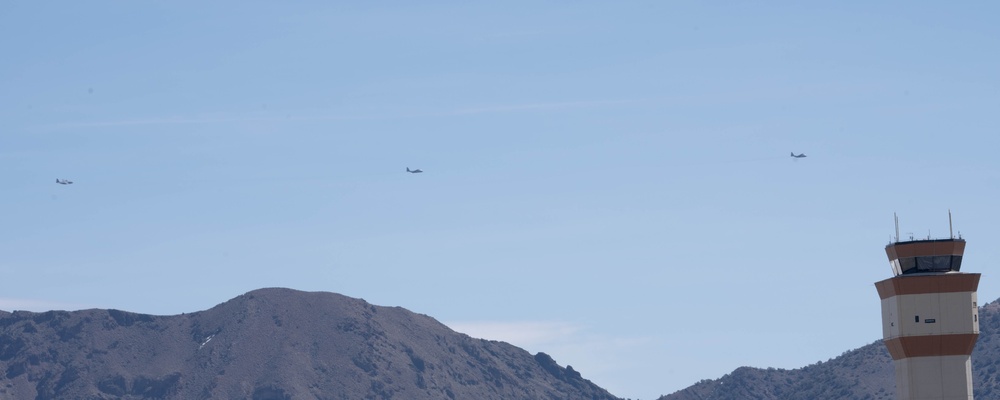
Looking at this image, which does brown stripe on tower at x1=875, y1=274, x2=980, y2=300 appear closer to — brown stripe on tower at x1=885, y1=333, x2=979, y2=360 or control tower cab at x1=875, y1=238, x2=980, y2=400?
control tower cab at x1=875, y1=238, x2=980, y2=400

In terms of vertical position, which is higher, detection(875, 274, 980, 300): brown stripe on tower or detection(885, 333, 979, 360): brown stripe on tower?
detection(875, 274, 980, 300): brown stripe on tower

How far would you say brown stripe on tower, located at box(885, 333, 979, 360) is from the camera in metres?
94.9

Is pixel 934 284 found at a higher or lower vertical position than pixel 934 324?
higher

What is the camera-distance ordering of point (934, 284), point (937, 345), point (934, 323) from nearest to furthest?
1. point (937, 345)
2. point (934, 323)
3. point (934, 284)

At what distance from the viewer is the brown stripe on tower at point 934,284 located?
313ft

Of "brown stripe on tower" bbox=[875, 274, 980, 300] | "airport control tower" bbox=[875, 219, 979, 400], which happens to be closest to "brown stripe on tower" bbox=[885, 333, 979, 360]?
"airport control tower" bbox=[875, 219, 979, 400]

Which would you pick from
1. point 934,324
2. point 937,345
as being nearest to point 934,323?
point 934,324

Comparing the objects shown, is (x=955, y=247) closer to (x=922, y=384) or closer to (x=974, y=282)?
(x=974, y=282)

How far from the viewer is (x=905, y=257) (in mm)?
97438

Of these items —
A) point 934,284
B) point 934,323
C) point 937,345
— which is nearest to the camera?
point 937,345

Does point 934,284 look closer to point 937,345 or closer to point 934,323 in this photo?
point 934,323

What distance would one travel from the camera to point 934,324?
95.4 metres

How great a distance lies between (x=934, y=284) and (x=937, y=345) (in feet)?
11.8

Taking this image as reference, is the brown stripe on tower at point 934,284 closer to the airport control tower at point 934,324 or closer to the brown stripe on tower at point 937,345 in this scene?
the airport control tower at point 934,324
